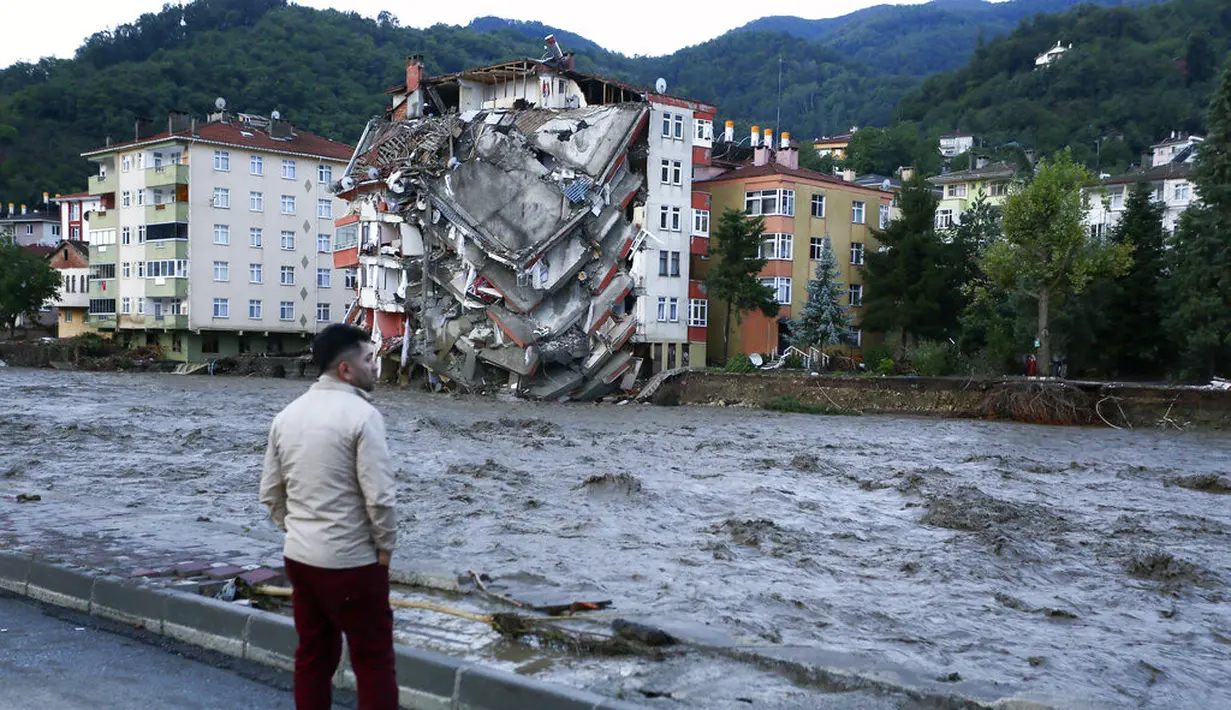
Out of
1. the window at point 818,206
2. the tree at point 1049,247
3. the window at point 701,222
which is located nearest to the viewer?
the tree at point 1049,247

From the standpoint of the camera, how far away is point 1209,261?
49688mm

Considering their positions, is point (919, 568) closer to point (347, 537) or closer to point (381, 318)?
point (347, 537)

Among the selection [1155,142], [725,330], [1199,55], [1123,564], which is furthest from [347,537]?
[1199,55]

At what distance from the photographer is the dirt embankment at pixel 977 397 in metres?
40.7

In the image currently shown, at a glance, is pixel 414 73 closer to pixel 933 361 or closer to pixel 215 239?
pixel 215 239

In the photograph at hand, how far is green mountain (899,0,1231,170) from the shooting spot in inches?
5320

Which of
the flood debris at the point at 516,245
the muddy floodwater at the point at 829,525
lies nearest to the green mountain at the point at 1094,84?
the flood debris at the point at 516,245

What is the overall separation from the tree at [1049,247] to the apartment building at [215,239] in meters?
48.7

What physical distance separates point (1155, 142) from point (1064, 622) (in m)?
138

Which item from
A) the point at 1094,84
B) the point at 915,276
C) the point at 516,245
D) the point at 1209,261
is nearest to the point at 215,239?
the point at 516,245

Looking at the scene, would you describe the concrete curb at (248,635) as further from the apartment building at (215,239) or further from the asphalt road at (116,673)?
the apartment building at (215,239)

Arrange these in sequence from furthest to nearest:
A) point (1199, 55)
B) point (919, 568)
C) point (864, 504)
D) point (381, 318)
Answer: point (1199, 55) < point (381, 318) < point (864, 504) < point (919, 568)

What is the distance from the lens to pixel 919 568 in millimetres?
13328

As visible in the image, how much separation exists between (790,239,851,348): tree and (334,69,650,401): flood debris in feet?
32.0
